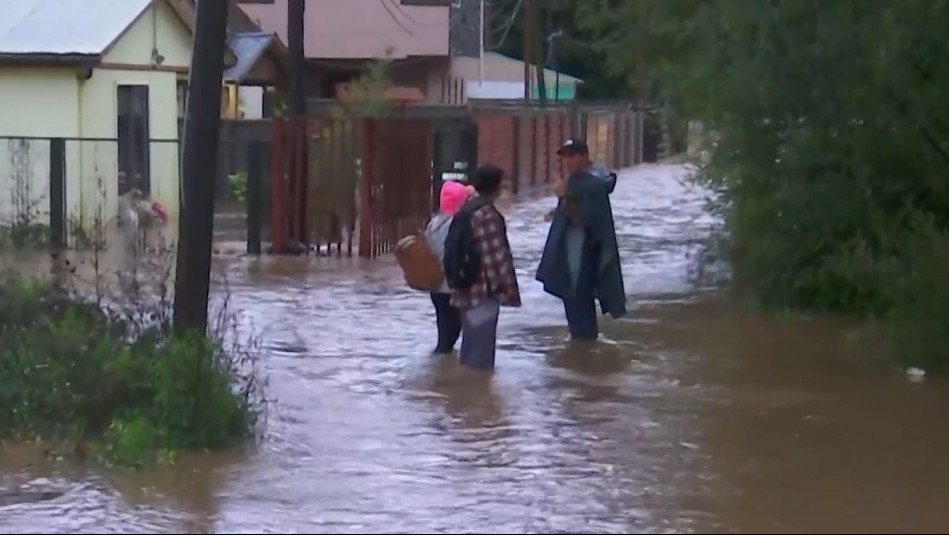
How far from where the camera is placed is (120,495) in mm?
8461

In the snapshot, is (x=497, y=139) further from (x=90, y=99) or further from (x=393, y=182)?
(x=393, y=182)

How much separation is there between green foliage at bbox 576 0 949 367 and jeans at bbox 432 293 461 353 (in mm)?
3135

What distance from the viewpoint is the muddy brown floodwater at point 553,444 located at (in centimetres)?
802

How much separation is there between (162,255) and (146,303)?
91 centimetres

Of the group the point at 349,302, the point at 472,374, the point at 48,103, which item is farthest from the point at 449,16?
the point at 472,374

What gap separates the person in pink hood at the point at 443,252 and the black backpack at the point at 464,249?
11.4 inches

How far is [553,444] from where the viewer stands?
9.70 metres

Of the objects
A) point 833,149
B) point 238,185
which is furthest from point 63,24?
point 833,149

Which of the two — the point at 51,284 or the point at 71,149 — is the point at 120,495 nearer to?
the point at 51,284

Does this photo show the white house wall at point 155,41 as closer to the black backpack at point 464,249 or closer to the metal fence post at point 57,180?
the metal fence post at point 57,180

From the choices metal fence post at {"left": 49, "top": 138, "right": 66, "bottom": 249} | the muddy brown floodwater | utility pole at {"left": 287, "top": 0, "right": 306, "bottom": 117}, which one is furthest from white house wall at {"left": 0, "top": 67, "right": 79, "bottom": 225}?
the muddy brown floodwater

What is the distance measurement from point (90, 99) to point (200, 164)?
512 inches

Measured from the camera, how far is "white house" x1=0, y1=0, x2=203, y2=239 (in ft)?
68.5

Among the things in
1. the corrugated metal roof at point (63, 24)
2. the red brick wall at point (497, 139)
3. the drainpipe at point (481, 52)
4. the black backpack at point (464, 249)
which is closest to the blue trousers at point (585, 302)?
the black backpack at point (464, 249)
